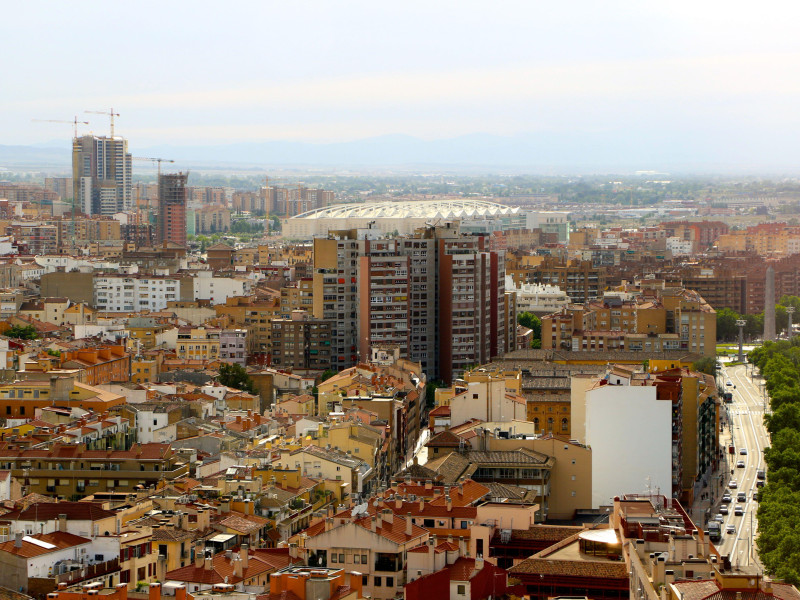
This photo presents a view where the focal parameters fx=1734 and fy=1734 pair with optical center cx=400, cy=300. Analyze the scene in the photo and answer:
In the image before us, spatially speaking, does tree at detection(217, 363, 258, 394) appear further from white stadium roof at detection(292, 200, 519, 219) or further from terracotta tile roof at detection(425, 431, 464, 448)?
white stadium roof at detection(292, 200, 519, 219)

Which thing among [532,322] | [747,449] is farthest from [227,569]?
[532,322]

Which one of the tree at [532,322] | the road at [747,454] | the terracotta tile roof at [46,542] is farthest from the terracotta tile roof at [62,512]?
the tree at [532,322]

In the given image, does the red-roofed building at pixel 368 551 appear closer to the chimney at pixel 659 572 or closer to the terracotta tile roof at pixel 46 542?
the terracotta tile roof at pixel 46 542

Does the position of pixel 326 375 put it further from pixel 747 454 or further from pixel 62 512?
pixel 62 512

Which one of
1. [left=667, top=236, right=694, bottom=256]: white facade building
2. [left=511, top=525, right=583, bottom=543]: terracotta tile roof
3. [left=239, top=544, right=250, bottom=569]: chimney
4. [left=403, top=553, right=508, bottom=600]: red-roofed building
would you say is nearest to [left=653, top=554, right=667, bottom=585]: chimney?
[left=403, top=553, right=508, bottom=600]: red-roofed building

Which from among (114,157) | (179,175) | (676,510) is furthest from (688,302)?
(114,157)

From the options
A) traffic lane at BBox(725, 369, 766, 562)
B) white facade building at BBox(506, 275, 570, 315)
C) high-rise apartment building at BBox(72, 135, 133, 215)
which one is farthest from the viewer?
high-rise apartment building at BBox(72, 135, 133, 215)

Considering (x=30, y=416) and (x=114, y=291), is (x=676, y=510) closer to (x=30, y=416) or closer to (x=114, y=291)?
(x=30, y=416)
